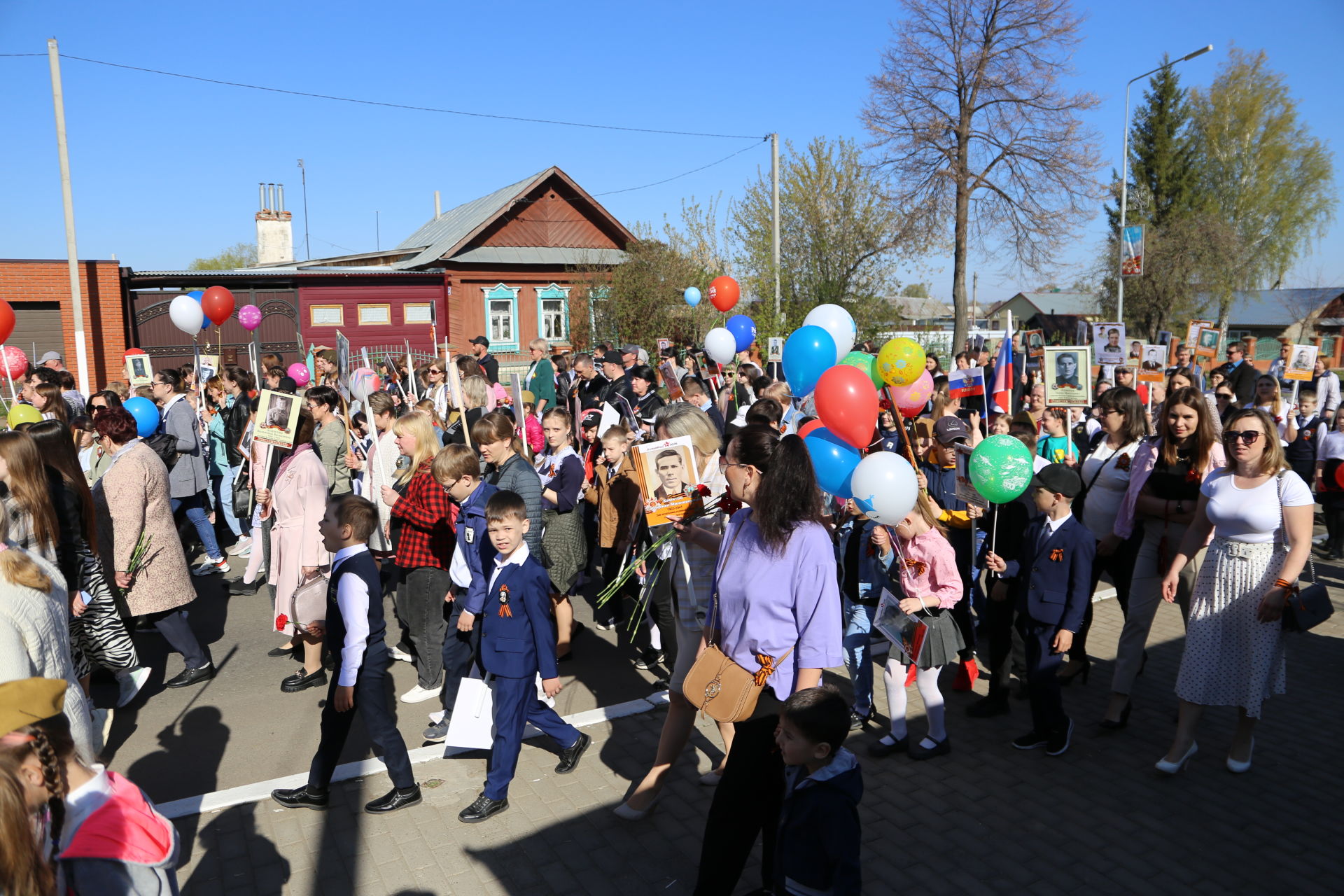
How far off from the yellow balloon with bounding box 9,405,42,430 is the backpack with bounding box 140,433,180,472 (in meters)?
0.91

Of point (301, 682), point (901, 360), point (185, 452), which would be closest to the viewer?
point (901, 360)

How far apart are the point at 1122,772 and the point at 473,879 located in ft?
11.1

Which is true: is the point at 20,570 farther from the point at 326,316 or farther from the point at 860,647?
the point at 326,316

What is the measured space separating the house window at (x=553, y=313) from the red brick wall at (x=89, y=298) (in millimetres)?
13552

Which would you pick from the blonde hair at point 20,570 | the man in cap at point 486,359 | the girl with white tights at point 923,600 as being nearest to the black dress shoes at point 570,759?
the girl with white tights at point 923,600

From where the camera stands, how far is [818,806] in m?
2.85

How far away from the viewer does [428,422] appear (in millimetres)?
6066

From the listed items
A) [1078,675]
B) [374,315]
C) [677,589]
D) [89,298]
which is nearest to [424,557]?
[677,589]

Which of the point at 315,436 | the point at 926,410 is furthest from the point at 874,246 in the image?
the point at 315,436

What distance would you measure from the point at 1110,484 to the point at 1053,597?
54.9 inches

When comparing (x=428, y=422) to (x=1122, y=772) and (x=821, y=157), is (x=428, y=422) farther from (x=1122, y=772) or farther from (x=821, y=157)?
(x=821, y=157)

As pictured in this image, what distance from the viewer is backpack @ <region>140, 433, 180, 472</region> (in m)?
7.95

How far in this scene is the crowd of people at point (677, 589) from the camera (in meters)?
2.95

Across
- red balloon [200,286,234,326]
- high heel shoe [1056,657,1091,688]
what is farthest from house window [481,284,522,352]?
high heel shoe [1056,657,1091,688]
